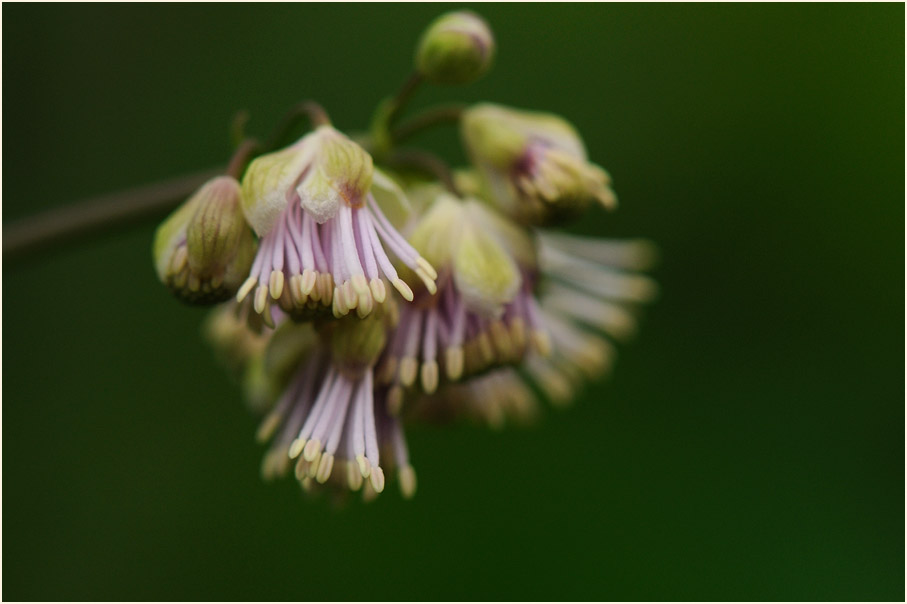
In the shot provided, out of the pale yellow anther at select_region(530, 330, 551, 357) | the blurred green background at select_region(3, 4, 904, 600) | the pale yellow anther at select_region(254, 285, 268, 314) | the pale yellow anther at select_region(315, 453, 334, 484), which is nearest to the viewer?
the pale yellow anther at select_region(254, 285, 268, 314)

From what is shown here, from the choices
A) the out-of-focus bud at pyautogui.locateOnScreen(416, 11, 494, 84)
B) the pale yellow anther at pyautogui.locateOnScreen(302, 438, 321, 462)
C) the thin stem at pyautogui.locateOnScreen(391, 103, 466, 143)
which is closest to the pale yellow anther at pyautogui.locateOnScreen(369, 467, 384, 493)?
the pale yellow anther at pyautogui.locateOnScreen(302, 438, 321, 462)

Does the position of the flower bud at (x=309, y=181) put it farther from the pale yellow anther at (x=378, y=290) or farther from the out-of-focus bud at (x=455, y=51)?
the out-of-focus bud at (x=455, y=51)

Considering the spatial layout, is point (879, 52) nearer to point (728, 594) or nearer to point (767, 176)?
point (767, 176)

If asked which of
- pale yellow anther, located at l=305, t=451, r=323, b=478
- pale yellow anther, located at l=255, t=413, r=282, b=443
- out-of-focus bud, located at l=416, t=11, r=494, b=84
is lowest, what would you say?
pale yellow anther, located at l=305, t=451, r=323, b=478

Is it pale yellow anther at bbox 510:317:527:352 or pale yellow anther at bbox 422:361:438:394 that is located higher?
pale yellow anther at bbox 510:317:527:352

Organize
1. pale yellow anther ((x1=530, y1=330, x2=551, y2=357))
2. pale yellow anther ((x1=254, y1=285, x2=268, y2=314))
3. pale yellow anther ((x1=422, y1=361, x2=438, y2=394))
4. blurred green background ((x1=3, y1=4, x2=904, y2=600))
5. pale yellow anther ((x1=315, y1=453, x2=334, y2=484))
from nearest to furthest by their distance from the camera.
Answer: pale yellow anther ((x1=254, y1=285, x2=268, y2=314)) → pale yellow anther ((x1=315, y1=453, x2=334, y2=484)) → pale yellow anther ((x1=422, y1=361, x2=438, y2=394)) → pale yellow anther ((x1=530, y1=330, x2=551, y2=357)) → blurred green background ((x1=3, y1=4, x2=904, y2=600))

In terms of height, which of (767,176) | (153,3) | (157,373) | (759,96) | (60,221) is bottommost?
(157,373)

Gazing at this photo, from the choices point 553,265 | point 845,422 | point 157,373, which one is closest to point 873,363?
point 845,422

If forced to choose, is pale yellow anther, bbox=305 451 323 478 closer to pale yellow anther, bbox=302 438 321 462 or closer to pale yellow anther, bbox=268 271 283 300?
pale yellow anther, bbox=302 438 321 462
